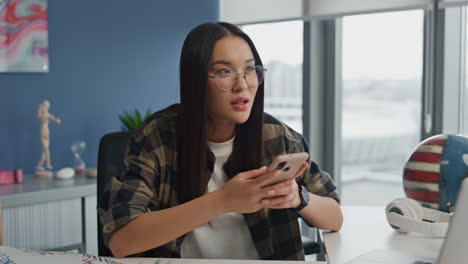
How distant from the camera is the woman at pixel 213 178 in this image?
52.8 inches

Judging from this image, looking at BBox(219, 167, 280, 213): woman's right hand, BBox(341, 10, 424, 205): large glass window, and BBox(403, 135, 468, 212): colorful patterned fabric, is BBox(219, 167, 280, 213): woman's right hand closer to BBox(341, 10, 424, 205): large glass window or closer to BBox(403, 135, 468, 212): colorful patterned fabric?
BBox(403, 135, 468, 212): colorful patterned fabric

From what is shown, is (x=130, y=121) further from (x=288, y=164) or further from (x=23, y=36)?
(x=288, y=164)

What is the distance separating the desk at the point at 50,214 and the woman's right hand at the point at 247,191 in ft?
4.89

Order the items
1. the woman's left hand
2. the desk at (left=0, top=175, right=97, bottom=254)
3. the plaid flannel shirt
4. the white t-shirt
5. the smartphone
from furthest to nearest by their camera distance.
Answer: the desk at (left=0, top=175, right=97, bottom=254) → the white t-shirt → the plaid flannel shirt → the woman's left hand → the smartphone

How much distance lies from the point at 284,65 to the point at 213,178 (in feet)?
7.33


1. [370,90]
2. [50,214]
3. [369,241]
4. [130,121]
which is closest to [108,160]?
[369,241]

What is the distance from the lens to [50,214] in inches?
104

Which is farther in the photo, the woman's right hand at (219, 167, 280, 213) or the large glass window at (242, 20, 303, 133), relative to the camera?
the large glass window at (242, 20, 303, 133)

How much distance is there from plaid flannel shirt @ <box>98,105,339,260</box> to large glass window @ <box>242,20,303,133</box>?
76.9 inches

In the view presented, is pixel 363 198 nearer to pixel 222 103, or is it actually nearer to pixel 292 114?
pixel 292 114

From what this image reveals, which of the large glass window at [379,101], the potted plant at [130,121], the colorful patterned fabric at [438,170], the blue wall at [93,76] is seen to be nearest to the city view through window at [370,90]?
the large glass window at [379,101]

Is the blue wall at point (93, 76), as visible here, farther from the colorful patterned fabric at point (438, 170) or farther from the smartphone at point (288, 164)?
the smartphone at point (288, 164)

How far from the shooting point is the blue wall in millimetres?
3010

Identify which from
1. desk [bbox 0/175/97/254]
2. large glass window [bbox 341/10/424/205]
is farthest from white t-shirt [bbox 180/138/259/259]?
large glass window [bbox 341/10/424/205]
